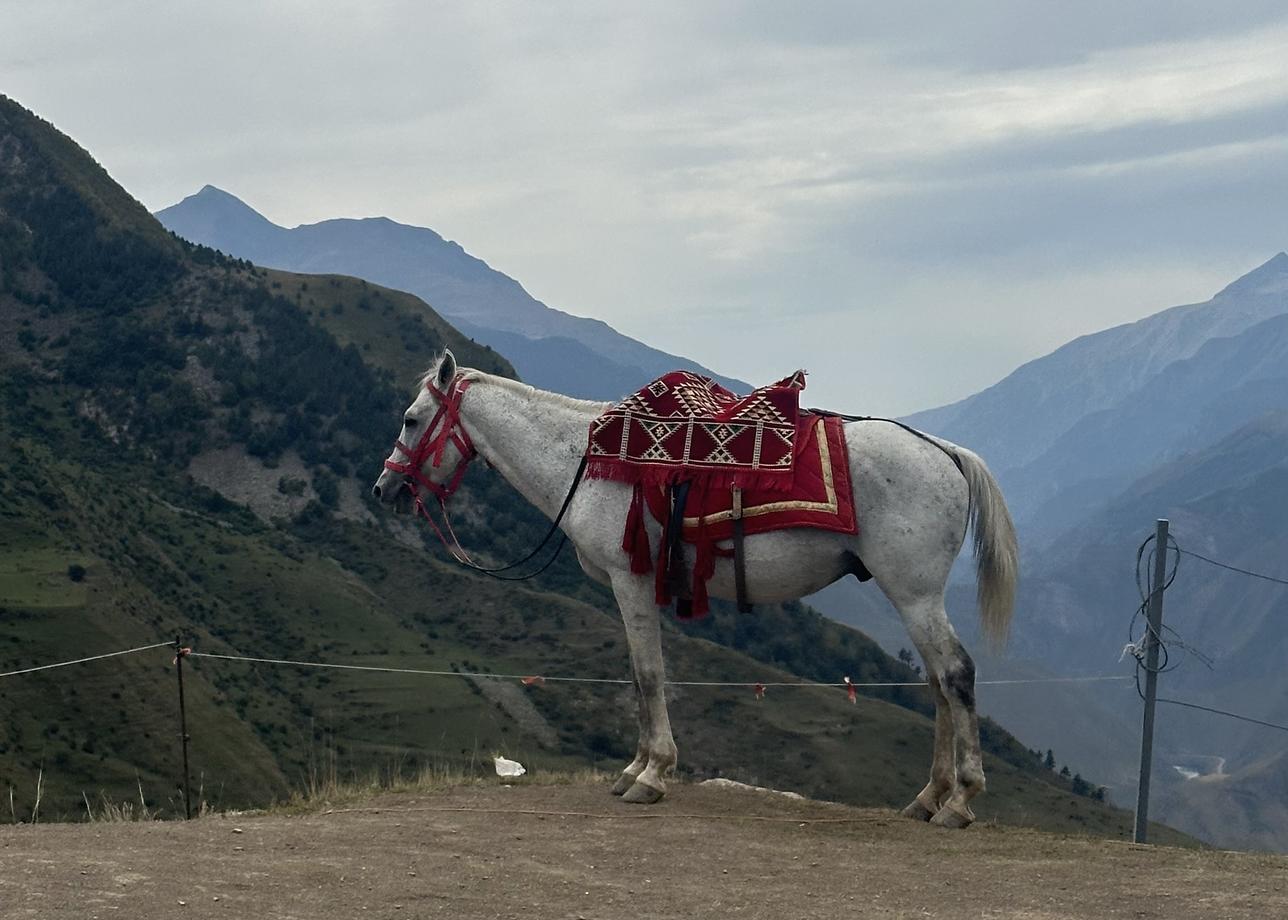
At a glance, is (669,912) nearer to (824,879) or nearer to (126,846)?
(824,879)

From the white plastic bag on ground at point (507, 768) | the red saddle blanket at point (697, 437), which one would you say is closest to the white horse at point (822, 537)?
the red saddle blanket at point (697, 437)

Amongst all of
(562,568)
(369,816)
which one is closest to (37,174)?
(562,568)

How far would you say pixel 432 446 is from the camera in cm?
1365

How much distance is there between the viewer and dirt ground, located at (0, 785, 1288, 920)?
30.3 feet

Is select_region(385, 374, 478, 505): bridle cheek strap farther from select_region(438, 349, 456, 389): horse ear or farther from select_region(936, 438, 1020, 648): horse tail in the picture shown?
select_region(936, 438, 1020, 648): horse tail

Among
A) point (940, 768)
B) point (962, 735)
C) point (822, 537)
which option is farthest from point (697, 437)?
point (940, 768)

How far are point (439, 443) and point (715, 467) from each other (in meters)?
2.69

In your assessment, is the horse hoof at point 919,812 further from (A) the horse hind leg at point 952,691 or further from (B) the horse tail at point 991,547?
(B) the horse tail at point 991,547

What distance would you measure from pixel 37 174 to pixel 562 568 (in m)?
52.6

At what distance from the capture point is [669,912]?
9266mm

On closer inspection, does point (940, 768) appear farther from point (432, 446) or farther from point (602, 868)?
point (432, 446)

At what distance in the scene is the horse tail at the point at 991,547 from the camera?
12.3 meters

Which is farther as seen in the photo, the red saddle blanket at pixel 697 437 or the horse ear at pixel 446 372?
the horse ear at pixel 446 372

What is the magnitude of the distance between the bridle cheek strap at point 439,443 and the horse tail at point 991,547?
4.29m
